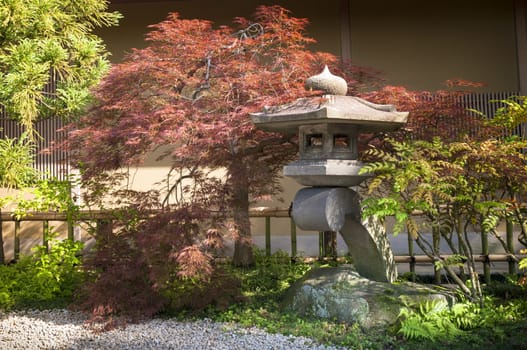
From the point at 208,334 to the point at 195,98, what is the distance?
216 centimetres

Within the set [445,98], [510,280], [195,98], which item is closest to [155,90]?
[195,98]

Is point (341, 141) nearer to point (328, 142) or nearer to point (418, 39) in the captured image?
point (328, 142)

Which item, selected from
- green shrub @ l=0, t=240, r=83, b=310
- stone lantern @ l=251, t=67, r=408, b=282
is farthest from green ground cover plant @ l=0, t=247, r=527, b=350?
stone lantern @ l=251, t=67, r=408, b=282

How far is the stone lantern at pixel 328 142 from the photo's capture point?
409cm

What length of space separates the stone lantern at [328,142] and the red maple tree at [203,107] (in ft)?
1.04

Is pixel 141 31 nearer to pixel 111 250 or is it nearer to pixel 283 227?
pixel 283 227

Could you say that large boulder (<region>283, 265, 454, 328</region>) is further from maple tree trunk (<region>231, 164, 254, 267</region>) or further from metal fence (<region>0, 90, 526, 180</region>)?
metal fence (<region>0, 90, 526, 180</region>)

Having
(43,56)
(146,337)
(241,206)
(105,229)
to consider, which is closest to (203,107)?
(241,206)

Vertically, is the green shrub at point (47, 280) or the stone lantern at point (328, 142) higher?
the stone lantern at point (328, 142)

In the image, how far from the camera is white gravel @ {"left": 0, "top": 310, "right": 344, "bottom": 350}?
4.02 meters

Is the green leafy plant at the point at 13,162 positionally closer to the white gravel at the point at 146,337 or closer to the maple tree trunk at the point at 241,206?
the white gravel at the point at 146,337

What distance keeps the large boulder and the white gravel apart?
507 mm

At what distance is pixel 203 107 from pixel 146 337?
81.3 inches

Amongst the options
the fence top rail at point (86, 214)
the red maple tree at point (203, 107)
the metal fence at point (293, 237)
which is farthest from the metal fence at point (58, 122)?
the red maple tree at point (203, 107)
